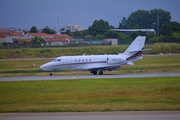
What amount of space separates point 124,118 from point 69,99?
25.8 ft

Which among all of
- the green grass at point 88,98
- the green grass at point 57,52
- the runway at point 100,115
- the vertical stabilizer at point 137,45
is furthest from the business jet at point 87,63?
the green grass at point 57,52

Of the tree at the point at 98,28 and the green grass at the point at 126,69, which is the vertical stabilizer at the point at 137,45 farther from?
the tree at the point at 98,28

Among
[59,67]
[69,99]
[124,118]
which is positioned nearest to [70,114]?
[124,118]

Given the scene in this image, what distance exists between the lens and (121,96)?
2425cm

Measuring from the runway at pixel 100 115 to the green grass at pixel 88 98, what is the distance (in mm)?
1197

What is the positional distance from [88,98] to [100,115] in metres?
6.48

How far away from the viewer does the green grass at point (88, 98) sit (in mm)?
19922

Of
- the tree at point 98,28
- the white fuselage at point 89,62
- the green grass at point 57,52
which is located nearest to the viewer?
the white fuselage at point 89,62

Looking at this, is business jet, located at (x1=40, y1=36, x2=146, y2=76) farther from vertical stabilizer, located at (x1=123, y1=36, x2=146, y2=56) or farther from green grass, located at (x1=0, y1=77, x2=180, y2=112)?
green grass, located at (x1=0, y1=77, x2=180, y2=112)

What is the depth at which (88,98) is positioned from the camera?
936 inches

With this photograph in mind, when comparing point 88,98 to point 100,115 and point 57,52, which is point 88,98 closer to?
point 100,115

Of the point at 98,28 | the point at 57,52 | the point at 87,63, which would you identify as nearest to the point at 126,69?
the point at 87,63

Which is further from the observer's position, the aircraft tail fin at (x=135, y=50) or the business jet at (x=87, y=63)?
the aircraft tail fin at (x=135, y=50)

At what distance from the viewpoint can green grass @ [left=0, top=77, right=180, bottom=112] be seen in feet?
65.4
